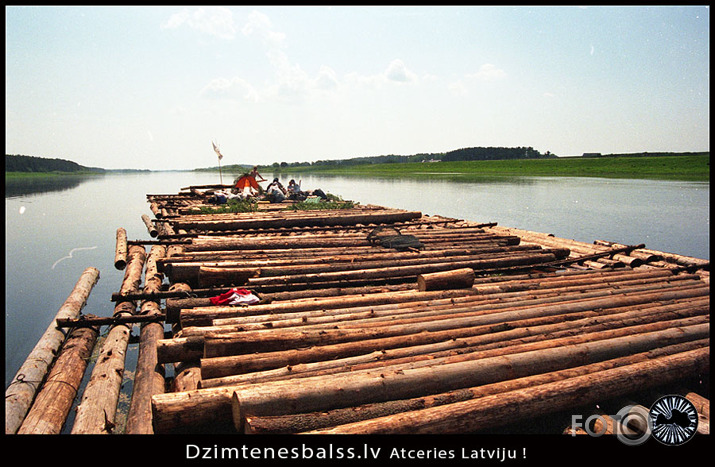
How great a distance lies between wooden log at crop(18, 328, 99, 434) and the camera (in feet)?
12.7

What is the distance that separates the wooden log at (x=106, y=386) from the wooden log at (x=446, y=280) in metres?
4.46

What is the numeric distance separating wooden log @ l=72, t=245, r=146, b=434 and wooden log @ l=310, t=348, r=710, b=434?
227 centimetres

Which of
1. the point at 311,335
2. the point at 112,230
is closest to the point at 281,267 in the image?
the point at 311,335

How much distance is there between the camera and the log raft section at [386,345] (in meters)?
3.36

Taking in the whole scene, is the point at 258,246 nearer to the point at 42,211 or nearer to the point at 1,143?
the point at 1,143

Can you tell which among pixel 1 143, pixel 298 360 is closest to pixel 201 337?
pixel 298 360

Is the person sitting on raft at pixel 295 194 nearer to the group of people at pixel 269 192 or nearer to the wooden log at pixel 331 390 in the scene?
the group of people at pixel 269 192

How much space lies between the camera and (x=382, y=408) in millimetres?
3328

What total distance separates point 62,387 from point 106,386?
694 mm

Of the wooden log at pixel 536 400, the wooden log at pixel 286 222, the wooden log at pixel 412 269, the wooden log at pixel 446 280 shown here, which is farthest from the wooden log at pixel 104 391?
the wooden log at pixel 286 222

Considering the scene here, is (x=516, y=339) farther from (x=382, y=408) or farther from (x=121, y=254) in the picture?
(x=121, y=254)

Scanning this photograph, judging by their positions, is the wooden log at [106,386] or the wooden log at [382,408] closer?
the wooden log at [382,408]

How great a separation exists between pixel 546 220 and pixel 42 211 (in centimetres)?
3647

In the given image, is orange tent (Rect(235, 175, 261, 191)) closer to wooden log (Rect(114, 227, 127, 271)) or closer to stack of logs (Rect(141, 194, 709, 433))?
wooden log (Rect(114, 227, 127, 271))
